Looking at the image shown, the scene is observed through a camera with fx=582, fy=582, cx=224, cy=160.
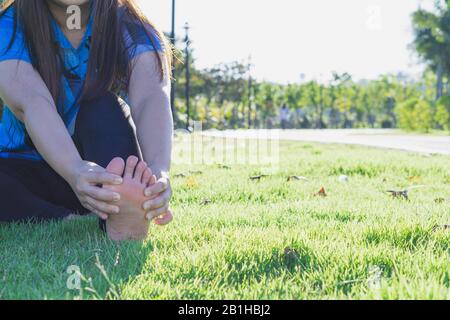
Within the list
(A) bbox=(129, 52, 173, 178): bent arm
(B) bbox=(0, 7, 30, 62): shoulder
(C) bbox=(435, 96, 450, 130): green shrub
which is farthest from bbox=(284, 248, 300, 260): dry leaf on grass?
(C) bbox=(435, 96, 450, 130): green shrub

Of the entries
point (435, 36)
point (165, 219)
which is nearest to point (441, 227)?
point (165, 219)

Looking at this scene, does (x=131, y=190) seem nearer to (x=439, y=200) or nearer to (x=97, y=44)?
(x=97, y=44)

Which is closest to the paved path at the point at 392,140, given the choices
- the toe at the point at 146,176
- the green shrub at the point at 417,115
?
the green shrub at the point at 417,115

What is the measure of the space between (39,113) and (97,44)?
16.7 inches

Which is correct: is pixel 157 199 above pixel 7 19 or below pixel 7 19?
below

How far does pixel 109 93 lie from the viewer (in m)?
2.42

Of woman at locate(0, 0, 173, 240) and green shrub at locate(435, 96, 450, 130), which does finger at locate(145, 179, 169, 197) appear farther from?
green shrub at locate(435, 96, 450, 130)

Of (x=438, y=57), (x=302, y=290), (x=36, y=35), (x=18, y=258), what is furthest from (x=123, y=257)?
(x=438, y=57)

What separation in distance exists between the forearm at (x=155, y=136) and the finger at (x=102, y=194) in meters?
0.29

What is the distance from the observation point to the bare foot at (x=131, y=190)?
1909 millimetres

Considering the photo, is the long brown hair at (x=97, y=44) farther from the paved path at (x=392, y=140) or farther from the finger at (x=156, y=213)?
the paved path at (x=392, y=140)

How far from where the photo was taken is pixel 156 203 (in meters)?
1.98

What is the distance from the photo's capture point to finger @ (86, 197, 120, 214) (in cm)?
196

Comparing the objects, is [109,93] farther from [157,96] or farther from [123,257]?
[123,257]
